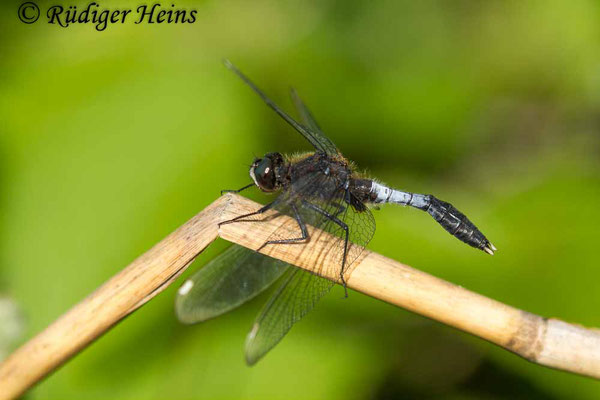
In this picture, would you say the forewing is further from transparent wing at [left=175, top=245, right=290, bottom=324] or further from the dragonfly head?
transparent wing at [left=175, top=245, right=290, bottom=324]

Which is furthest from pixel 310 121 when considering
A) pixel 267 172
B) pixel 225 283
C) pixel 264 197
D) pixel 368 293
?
pixel 368 293

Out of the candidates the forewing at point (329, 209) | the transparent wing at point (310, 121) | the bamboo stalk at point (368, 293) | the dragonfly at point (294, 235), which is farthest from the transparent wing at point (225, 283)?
the transparent wing at point (310, 121)

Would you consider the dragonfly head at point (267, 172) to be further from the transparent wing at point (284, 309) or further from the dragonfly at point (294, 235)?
the transparent wing at point (284, 309)

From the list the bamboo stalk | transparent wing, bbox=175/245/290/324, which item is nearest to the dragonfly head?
transparent wing, bbox=175/245/290/324

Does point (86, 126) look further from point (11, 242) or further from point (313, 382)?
point (313, 382)

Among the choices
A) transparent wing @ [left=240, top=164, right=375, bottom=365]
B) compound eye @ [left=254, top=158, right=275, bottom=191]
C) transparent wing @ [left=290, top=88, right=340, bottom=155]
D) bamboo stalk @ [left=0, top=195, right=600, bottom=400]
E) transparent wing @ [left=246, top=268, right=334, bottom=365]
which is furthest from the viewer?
transparent wing @ [left=290, top=88, right=340, bottom=155]
